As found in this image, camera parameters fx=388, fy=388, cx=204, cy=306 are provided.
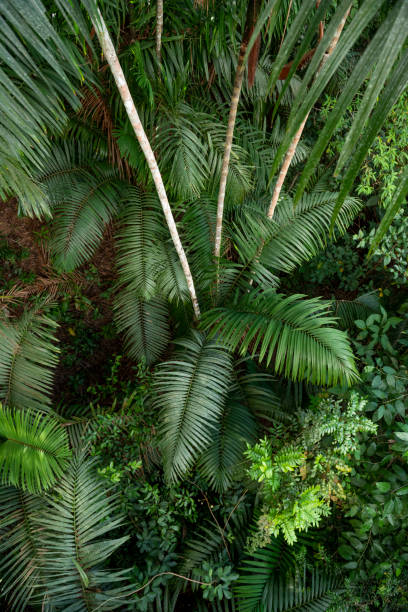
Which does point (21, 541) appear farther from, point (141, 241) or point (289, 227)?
point (289, 227)

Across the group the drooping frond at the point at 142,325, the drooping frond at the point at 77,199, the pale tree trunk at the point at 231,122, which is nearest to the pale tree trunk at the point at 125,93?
the pale tree trunk at the point at 231,122

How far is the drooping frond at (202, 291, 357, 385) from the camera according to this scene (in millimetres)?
1731

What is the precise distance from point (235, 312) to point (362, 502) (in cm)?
109

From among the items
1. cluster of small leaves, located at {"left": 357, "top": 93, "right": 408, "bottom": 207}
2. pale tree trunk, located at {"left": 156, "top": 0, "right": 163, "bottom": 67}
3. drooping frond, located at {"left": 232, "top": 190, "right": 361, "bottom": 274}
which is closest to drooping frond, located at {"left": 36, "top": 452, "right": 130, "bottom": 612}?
drooping frond, located at {"left": 232, "top": 190, "right": 361, "bottom": 274}

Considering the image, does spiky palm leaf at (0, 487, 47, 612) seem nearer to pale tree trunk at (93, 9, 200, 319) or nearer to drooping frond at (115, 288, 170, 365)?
drooping frond at (115, 288, 170, 365)

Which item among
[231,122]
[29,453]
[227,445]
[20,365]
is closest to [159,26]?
[231,122]

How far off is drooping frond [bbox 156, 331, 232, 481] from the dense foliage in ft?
0.04

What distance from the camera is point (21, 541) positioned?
5.91ft

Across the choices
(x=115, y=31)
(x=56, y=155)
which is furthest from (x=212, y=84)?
(x=56, y=155)

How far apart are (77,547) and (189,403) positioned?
2.63 feet

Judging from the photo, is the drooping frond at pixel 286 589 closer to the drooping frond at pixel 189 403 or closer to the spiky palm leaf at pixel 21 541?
the drooping frond at pixel 189 403

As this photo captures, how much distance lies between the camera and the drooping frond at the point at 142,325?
254 cm

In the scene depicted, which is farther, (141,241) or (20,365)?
(141,241)

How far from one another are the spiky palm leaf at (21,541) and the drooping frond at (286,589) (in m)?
0.95
